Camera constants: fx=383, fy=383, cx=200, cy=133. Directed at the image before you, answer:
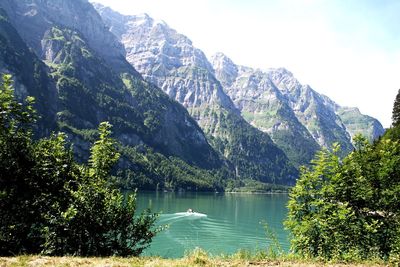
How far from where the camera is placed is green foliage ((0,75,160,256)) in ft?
57.6

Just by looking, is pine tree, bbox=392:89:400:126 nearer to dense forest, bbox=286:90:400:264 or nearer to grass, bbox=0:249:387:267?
dense forest, bbox=286:90:400:264

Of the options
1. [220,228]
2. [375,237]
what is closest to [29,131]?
[375,237]

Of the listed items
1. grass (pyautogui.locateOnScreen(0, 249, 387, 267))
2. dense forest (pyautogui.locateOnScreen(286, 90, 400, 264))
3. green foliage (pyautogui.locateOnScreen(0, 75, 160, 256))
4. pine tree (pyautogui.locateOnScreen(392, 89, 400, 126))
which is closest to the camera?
grass (pyautogui.locateOnScreen(0, 249, 387, 267))

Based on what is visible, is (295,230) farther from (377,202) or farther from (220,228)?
(220,228)

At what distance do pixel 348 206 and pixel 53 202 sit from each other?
1848 cm

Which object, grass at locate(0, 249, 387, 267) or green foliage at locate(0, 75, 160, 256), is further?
green foliage at locate(0, 75, 160, 256)

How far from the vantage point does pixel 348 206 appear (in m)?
25.6

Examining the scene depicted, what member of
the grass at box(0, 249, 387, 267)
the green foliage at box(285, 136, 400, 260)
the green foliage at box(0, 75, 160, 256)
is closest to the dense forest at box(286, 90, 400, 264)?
the green foliage at box(285, 136, 400, 260)

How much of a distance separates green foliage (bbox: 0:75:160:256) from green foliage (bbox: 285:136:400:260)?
33.4 ft

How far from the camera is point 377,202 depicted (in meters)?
25.5

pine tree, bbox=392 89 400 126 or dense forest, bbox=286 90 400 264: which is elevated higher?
pine tree, bbox=392 89 400 126

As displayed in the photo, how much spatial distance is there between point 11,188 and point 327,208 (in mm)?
18255

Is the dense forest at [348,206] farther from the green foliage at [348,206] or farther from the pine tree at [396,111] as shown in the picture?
the pine tree at [396,111]

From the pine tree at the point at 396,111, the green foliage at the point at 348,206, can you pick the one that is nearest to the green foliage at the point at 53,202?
the green foliage at the point at 348,206
